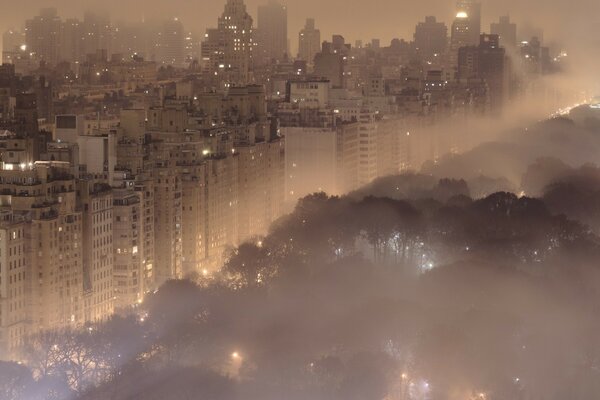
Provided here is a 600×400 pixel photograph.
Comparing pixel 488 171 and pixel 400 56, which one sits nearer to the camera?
pixel 488 171

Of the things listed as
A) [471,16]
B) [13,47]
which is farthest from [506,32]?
[13,47]

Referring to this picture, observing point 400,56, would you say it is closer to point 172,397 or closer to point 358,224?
point 358,224

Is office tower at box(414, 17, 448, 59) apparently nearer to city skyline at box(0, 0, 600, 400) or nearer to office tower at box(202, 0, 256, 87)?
office tower at box(202, 0, 256, 87)

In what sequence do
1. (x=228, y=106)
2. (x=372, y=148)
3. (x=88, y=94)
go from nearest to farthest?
1. (x=228, y=106)
2. (x=372, y=148)
3. (x=88, y=94)

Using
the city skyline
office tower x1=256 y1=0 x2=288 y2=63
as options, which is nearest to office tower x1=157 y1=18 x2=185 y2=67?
office tower x1=256 y1=0 x2=288 y2=63

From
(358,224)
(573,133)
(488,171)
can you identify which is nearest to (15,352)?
(358,224)

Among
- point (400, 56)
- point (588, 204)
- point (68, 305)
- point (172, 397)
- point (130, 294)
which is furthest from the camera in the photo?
point (400, 56)
